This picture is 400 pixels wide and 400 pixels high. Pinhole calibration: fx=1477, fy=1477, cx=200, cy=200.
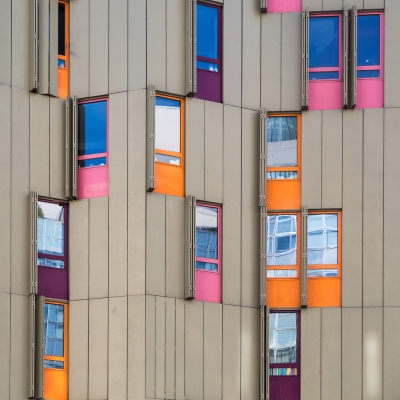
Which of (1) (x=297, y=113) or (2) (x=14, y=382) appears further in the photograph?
(1) (x=297, y=113)

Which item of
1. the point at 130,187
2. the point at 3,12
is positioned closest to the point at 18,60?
the point at 3,12

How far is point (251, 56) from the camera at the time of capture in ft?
133

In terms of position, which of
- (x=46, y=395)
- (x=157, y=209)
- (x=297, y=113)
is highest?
(x=297, y=113)

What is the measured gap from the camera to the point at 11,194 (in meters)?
37.7

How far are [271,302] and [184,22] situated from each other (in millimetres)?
7864

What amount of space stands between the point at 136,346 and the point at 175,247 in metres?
2.84

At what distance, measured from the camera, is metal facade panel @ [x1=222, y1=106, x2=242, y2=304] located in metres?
39.1

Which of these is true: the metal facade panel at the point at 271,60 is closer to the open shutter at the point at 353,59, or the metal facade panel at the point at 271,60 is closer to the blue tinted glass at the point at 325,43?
the blue tinted glass at the point at 325,43

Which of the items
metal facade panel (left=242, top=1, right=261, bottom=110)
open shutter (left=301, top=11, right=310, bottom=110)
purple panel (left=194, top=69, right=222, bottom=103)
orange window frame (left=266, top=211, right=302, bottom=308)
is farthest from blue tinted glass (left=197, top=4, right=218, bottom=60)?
orange window frame (left=266, top=211, right=302, bottom=308)

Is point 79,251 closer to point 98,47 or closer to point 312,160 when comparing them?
point 98,47

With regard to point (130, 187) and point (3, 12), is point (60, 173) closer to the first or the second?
point (130, 187)

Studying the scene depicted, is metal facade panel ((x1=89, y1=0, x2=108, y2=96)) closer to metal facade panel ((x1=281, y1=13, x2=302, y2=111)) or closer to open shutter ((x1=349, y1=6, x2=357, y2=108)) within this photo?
metal facade panel ((x1=281, y1=13, x2=302, y2=111))

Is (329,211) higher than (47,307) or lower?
higher

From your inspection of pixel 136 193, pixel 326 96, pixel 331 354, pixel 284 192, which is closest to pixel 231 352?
pixel 331 354
